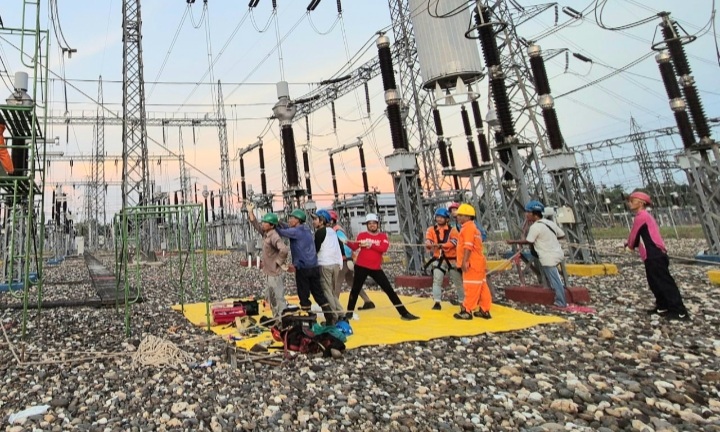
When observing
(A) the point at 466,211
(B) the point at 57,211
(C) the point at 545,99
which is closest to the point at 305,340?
(A) the point at 466,211

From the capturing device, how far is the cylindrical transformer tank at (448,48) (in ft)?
29.7

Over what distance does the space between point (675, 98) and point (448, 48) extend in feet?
25.9

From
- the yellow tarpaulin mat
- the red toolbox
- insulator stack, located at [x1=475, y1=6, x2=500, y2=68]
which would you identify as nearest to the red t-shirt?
the yellow tarpaulin mat

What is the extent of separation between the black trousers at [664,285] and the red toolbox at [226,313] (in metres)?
6.25

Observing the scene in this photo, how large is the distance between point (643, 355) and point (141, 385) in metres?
5.05

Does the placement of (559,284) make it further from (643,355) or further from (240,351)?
(240,351)

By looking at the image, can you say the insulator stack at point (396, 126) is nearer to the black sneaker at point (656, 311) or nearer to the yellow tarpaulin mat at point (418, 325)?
the yellow tarpaulin mat at point (418, 325)

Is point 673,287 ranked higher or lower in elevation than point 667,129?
lower

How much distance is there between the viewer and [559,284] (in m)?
6.21

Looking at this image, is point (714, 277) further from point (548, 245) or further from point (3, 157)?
point (3, 157)

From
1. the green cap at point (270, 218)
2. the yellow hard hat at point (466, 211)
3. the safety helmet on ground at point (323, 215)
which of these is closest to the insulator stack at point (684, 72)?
the yellow hard hat at point (466, 211)

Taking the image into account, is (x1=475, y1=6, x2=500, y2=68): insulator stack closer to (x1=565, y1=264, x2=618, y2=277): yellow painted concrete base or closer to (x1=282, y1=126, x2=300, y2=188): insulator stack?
(x1=565, y1=264, x2=618, y2=277): yellow painted concrete base

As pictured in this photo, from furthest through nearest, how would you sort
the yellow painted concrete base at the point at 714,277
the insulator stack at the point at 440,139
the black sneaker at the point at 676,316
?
1. the insulator stack at the point at 440,139
2. the yellow painted concrete base at the point at 714,277
3. the black sneaker at the point at 676,316

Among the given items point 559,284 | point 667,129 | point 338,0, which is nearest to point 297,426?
point 559,284
